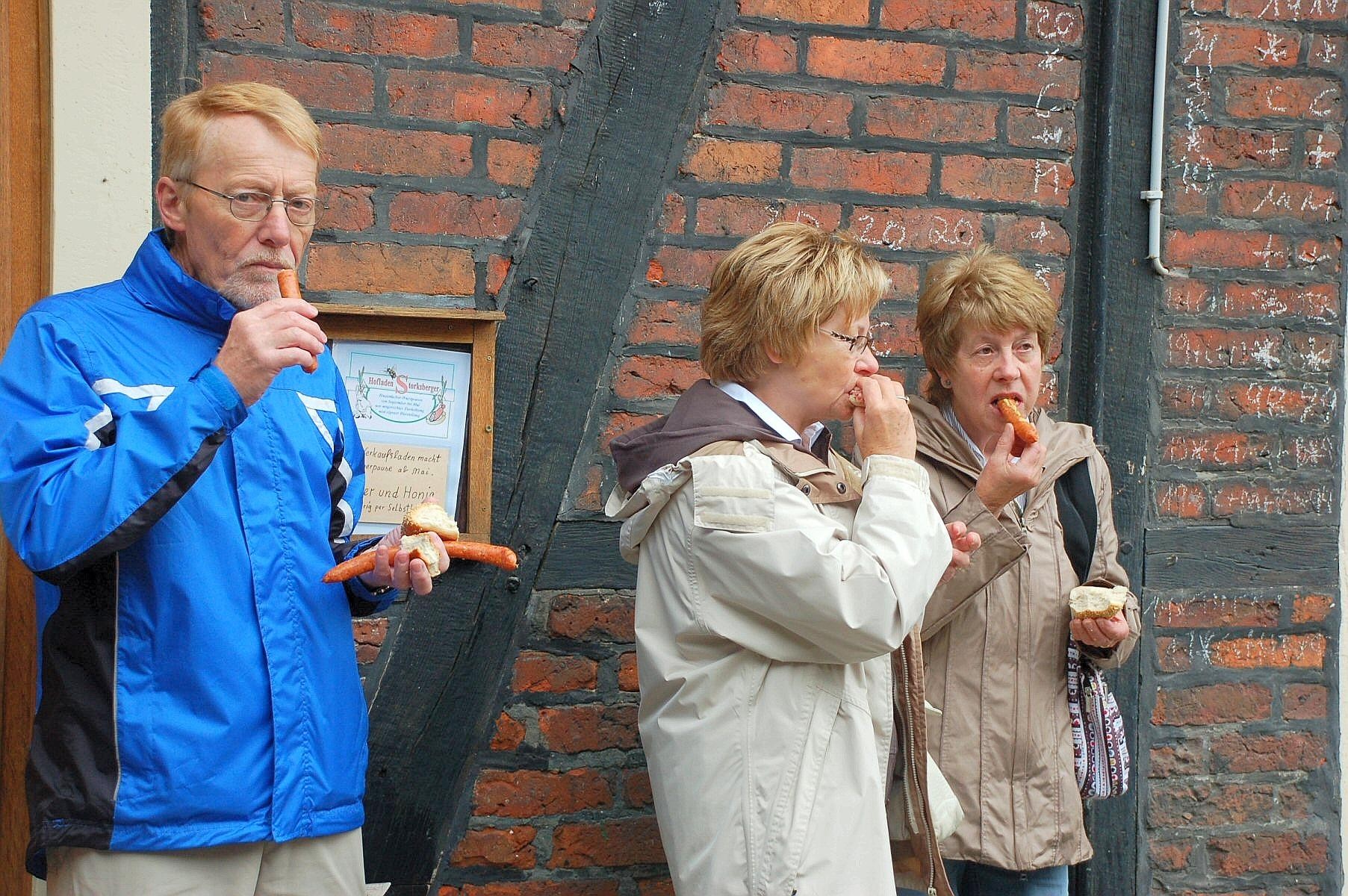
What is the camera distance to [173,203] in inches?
81.5

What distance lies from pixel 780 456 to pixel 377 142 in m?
1.19

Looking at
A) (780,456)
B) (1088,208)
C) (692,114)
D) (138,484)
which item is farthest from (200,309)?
(1088,208)

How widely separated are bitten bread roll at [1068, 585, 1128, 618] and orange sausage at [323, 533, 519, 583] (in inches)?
42.2

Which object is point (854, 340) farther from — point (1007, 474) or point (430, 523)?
point (430, 523)

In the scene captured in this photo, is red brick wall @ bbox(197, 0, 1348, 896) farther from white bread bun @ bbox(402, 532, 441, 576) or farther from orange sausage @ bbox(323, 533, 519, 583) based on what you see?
white bread bun @ bbox(402, 532, 441, 576)

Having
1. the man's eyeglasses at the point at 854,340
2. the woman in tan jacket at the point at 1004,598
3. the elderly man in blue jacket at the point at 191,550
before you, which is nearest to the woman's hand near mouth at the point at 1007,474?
the woman in tan jacket at the point at 1004,598

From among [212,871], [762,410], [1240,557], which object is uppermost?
[762,410]

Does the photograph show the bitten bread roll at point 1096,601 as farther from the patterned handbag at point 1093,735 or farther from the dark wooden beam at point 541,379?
the dark wooden beam at point 541,379

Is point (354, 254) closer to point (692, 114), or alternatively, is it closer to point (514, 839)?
point (692, 114)

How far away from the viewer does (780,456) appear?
2.19m

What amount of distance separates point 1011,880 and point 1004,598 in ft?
1.81

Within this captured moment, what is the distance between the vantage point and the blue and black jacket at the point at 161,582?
70.7 inches

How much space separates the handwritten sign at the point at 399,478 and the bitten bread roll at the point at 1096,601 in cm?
132

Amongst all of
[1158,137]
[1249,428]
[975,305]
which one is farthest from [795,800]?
[1158,137]
